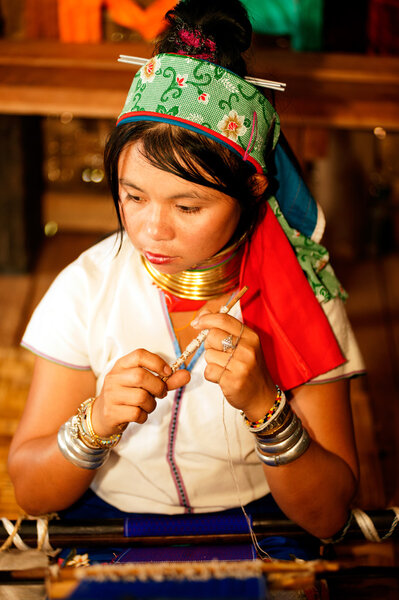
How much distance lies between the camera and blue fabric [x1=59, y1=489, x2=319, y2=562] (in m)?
1.33

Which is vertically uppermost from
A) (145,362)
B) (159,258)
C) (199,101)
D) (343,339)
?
(199,101)

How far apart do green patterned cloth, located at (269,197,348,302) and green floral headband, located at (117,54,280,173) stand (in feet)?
0.62

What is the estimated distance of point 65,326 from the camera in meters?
1.33

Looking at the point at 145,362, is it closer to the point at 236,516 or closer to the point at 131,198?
the point at 131,198

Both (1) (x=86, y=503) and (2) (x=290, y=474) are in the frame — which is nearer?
(2) (x=290, y=474)

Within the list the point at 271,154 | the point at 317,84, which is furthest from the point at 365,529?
the point at 317,84

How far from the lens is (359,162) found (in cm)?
371

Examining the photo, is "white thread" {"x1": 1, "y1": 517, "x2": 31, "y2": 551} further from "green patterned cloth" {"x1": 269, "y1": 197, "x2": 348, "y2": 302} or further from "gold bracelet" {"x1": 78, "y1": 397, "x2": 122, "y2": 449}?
"green patterned cloth" {"x1": 269, "y1": 197, "x2": 348, "y2": 302}

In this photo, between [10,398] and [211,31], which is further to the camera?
[10,398]

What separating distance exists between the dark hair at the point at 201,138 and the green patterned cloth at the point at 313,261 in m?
0.12

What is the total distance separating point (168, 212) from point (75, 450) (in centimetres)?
47

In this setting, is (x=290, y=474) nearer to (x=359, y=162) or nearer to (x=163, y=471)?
(x=163, y=471)

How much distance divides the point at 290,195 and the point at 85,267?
44 centimetres

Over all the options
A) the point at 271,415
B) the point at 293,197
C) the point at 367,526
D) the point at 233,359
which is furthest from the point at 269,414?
the point at 293,197
